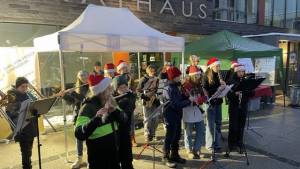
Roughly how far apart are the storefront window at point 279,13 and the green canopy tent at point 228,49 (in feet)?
29.8

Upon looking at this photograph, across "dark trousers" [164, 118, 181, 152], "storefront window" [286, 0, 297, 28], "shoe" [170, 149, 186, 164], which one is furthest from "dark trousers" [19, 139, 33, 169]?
"storefront window" [286, 0, 297, 28]

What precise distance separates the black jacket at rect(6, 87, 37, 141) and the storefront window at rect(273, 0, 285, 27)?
56.6 feet

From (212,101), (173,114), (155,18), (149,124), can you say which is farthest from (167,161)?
(155,18)

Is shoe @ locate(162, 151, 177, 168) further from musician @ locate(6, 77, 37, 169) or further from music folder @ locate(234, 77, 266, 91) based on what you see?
musician @ locate(6, 77, 37, 169)

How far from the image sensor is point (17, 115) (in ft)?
14.9

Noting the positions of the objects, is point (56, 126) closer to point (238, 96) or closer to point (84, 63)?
point (84, 63)

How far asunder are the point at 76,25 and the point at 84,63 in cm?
377

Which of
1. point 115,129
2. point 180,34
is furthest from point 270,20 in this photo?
point 115,129

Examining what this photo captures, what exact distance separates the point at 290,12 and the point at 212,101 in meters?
16.7

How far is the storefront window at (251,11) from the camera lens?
16.6m

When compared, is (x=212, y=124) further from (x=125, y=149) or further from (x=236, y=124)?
(x=125, y=149)

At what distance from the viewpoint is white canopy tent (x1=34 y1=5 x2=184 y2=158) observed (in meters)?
6.09

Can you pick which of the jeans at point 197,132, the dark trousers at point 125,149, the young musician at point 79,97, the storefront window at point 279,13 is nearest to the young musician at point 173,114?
the jeans at point 197,132

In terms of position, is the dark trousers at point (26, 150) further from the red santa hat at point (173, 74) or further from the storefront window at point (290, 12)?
the storefront window at point (290, 12)
